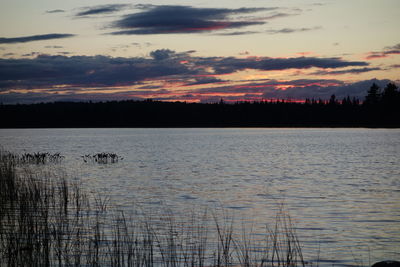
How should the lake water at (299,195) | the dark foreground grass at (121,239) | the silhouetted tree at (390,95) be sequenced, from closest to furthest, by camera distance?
the dark foreground grass at (121,239), the lake water at (299,195), the silhouetted tree at (390,95)

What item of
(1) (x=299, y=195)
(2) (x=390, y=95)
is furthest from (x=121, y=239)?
(2) (x=390, y=95)

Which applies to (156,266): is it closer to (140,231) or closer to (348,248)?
(140,231)

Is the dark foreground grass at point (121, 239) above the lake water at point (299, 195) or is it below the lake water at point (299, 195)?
above

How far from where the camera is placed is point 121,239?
13570 millimetres

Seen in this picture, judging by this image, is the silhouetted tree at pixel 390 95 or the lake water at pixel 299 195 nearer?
the lake water at pixel 299 195

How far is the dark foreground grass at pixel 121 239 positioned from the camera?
10625 mm

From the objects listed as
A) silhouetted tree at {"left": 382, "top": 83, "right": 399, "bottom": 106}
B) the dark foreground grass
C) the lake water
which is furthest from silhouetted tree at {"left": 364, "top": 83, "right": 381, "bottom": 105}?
the dark foreground grass

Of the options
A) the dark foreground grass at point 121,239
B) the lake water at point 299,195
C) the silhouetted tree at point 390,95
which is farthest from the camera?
the silhouetted tree at point 390,95

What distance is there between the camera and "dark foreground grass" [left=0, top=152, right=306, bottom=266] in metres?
10.6

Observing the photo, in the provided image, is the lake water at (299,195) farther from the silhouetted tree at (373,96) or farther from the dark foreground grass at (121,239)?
the silhouetted tree at (373,96)

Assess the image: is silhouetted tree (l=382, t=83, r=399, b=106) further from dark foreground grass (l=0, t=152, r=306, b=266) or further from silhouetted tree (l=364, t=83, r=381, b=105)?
dark foreground grass (l=0, t=152, r=306, b=266)

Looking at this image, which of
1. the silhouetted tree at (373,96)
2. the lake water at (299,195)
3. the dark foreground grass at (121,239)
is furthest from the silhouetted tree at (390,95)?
the dark foreground grass at (121,239)

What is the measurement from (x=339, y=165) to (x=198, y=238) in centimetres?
3272

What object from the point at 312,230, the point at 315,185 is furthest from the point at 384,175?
the point at 312,230
